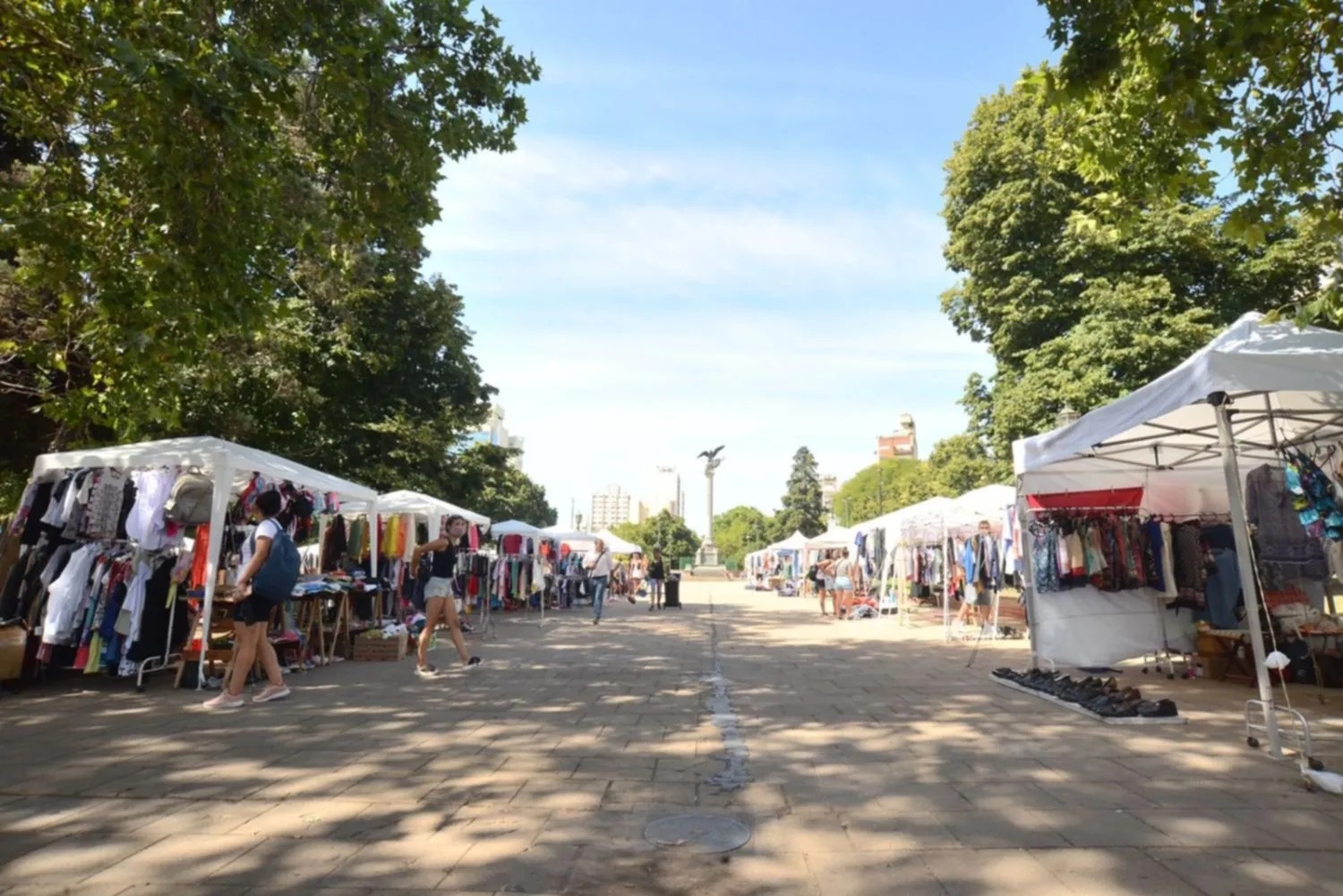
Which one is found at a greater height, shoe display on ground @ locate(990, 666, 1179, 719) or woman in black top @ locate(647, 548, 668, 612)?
woman in black top @ locate(647, 548, 668, 612)

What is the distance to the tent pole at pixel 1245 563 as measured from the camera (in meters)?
5.04

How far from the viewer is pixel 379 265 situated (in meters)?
20.2

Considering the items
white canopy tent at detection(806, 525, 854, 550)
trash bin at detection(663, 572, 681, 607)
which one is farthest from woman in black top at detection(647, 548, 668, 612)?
white canopy tent at detection(806, 525, 854, 550)

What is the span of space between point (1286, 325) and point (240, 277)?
852cm

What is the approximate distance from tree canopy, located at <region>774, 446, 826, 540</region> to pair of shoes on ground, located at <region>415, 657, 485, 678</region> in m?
76.8

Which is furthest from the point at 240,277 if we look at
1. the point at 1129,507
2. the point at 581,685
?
the point at 1129,507

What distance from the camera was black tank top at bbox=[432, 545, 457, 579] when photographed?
8664 mm

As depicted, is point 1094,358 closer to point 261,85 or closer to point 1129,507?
point 1129,507

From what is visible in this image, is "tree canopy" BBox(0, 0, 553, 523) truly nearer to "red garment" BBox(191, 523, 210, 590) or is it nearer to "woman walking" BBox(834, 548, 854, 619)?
"red garment" BBox(191, 523, 210, 590)

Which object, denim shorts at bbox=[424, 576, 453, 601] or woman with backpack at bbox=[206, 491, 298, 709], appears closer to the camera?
woman with backpack at bbox=[206, 491, 298, 709]

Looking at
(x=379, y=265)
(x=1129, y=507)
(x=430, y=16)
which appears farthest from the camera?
(x=379, y=265)

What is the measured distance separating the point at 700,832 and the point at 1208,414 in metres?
6.64

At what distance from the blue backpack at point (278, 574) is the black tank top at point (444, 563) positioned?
1.87 m

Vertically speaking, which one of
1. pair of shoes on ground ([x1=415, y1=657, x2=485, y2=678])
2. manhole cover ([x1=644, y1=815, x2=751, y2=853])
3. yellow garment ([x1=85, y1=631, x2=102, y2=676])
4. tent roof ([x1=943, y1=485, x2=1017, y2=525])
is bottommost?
manhole cover ([x1=644, y1=815, x2=751, y2=853])
